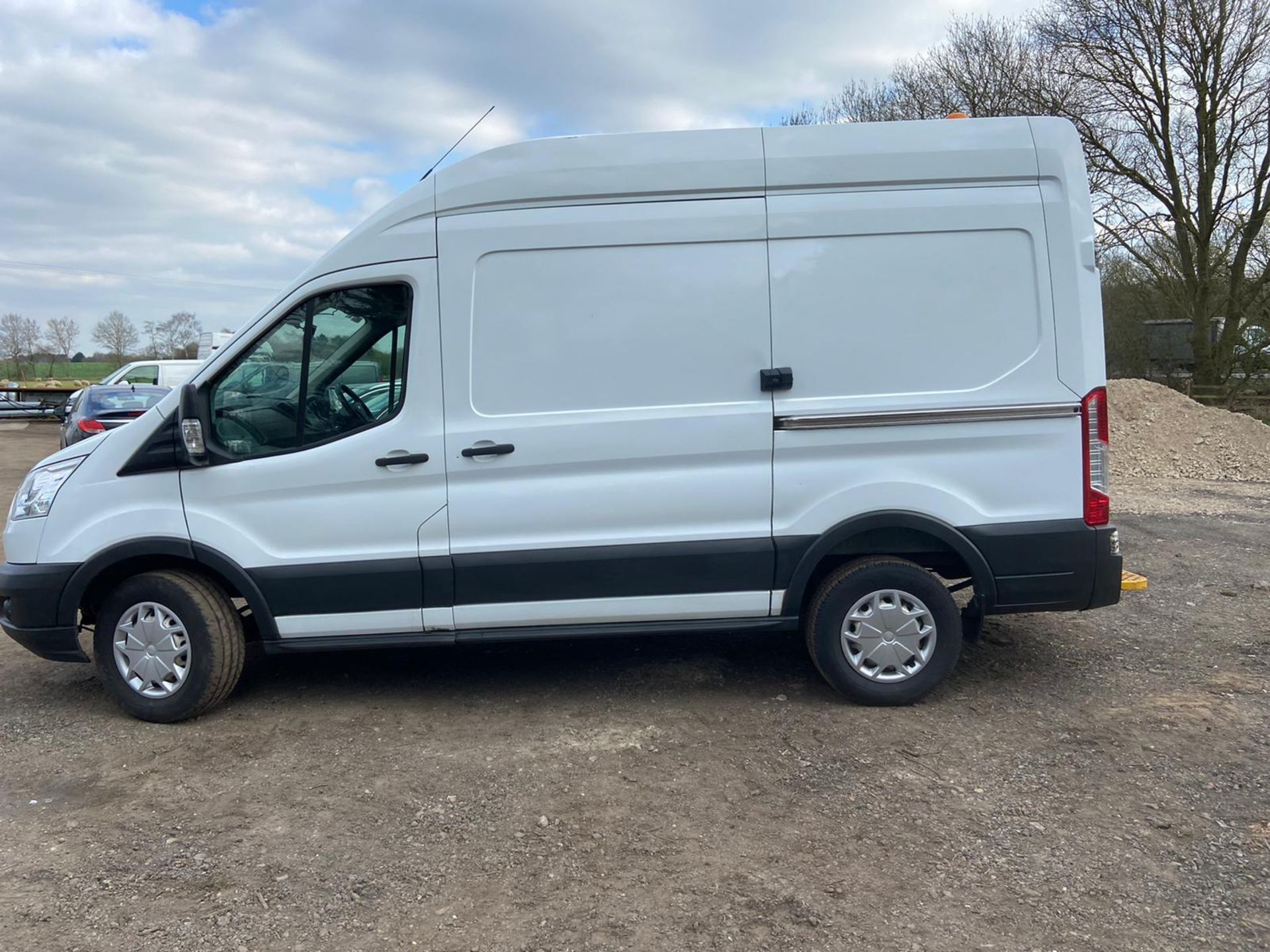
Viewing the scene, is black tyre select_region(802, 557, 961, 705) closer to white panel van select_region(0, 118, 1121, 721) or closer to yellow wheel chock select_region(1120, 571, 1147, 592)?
white panel van select_region(0, 118, 1121, 721)

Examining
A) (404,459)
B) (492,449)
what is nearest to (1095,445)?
(492,449)

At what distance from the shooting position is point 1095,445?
4301 mm

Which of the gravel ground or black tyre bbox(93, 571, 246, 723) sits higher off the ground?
black tyre bbox(93, 571, 246, 723)

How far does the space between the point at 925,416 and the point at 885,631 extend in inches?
41.6

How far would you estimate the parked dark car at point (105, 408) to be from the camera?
43.7 ft

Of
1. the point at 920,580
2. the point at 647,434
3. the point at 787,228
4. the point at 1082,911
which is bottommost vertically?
the point at 1082,911

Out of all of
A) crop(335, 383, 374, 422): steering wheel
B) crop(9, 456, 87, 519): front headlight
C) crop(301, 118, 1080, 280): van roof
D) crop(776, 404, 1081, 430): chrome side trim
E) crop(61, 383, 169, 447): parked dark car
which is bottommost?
crop(9, 456, 87, 519): front headlight

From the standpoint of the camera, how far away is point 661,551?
439 cm

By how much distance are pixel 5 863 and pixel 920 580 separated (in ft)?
12.8

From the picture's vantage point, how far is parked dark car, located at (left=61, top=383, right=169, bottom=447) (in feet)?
43.7

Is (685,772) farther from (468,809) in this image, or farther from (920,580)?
(920,580)

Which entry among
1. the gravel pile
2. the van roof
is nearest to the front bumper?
the van roof

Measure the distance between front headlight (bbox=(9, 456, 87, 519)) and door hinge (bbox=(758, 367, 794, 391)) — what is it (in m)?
3.32

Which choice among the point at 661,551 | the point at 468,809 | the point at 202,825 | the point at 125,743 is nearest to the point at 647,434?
the point at 661,551
